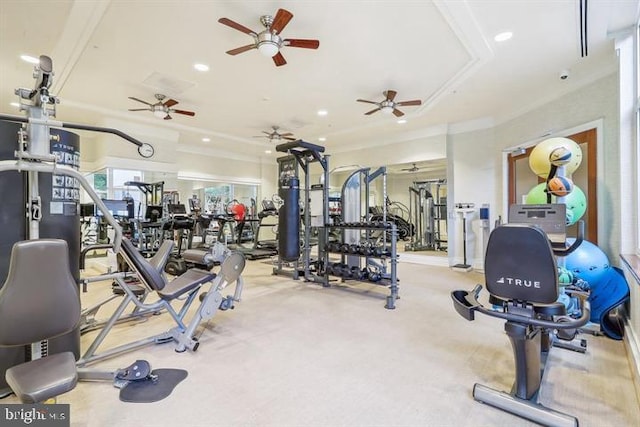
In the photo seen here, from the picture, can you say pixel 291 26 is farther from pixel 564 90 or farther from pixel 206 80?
pixel 564 90

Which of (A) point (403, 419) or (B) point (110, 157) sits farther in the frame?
(B) point (110, 157)

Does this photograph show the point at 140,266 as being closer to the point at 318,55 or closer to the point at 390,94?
the point at 318,55

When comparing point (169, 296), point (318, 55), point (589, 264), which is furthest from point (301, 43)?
point (589, 264)

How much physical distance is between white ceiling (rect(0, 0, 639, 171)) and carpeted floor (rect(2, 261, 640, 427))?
3.24 metres

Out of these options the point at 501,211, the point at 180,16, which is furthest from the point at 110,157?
the point at 501,211

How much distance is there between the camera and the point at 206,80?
4.74 m

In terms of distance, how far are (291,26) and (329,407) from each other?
3.59m

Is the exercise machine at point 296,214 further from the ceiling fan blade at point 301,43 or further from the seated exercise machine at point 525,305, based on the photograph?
the seated exercise machine at point 525,305

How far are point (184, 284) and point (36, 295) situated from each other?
52.8 inches

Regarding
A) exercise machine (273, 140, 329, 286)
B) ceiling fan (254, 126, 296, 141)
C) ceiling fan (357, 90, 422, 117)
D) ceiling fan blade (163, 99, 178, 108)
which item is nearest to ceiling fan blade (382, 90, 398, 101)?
ceiling fan (357, 90, 422, 117)

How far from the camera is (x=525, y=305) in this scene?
72.8 inches
